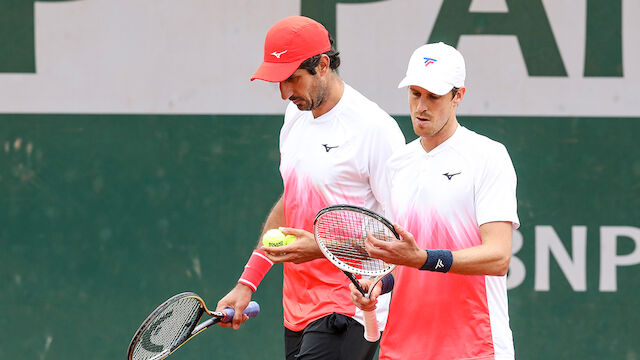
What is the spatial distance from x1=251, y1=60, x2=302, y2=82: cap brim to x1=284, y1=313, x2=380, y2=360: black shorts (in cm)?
89

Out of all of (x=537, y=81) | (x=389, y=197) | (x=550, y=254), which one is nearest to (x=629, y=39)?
(x=537, y=81)

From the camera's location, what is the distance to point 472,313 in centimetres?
309

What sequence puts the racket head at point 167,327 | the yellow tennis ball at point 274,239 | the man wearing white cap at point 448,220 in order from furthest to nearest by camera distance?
the yellow tennis ball at point 274,239, the racket head at point 167,327, the man wearing white cap at point 448,220

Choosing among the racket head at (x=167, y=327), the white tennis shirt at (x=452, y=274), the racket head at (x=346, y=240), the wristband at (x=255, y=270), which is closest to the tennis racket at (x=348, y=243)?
the racket head at (x=346, y=240)

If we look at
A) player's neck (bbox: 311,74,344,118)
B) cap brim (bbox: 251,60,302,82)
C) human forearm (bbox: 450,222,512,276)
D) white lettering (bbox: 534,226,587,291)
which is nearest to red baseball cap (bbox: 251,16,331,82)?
cap brim (bbox: 251,60,302,82)

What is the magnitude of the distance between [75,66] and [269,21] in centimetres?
106

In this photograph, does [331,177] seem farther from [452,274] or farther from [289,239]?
[452,274]

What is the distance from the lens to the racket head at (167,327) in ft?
11.3

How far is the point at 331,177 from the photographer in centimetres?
375

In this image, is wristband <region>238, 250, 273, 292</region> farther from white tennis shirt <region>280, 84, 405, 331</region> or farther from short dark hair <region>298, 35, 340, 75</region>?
short dark hair <region>298, 35, 340, 75</region>

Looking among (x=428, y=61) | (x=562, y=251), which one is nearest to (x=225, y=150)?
(x=562, y=251)

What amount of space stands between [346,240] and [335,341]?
64 cm

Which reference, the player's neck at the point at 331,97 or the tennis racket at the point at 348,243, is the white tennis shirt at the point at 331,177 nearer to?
the player's neck at the point at 331,97

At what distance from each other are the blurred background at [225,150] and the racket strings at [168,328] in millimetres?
1754
